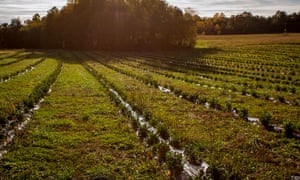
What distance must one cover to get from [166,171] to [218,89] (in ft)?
48.6

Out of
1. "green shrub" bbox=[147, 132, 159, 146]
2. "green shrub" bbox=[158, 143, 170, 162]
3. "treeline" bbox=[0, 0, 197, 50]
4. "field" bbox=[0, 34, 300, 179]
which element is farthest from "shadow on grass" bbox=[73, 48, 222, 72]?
"green shrub" bbox=[158, 143, 170, 162]

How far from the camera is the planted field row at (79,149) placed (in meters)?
8.45

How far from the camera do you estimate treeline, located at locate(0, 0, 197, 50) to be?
263 feet

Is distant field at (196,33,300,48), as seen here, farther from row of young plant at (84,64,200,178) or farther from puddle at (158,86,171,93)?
row of young plant at (84,64,200,178)

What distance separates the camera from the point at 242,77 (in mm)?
29594

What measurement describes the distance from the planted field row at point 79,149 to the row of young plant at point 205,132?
4.71 ft

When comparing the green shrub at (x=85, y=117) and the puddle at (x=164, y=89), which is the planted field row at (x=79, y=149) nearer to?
the green shrub at (x=85, y=117)

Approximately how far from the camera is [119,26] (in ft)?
262

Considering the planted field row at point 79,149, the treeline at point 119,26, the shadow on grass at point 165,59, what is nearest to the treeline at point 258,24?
the treeline at point 119,26

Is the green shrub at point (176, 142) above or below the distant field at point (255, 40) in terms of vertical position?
below

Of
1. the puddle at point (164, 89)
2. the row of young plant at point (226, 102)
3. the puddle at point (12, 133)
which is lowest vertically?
the puddle at point (12, 133)

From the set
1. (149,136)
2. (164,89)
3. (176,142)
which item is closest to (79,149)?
(149,136)

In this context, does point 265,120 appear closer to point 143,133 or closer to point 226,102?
point 226,102

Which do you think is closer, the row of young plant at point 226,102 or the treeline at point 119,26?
the row of young plant at point 226,102
